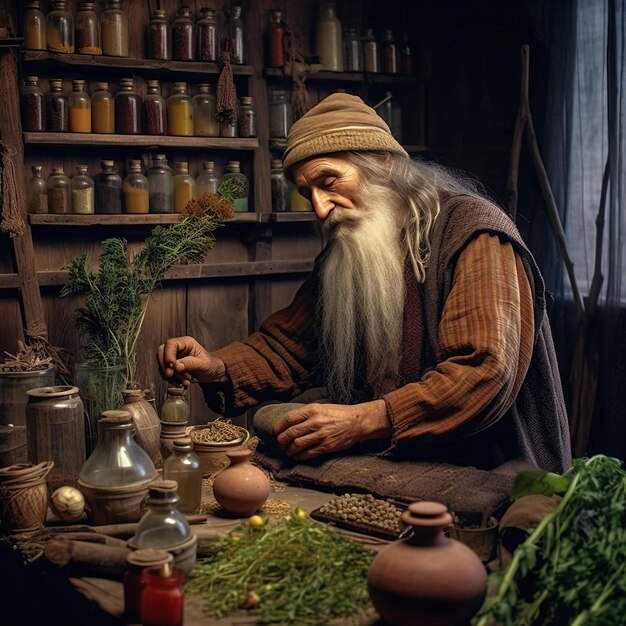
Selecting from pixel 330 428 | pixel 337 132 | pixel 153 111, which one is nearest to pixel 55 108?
pixel 153 111

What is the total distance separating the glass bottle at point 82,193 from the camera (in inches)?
142

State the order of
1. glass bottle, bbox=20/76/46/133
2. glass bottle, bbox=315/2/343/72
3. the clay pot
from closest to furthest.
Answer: the clay pot → glass bottle, bbox=20/76/46/133 → glass bottle, bbox=315/2/343/72

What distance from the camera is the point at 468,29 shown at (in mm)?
4473

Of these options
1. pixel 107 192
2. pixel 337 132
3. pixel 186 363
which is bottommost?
pixel 186 363

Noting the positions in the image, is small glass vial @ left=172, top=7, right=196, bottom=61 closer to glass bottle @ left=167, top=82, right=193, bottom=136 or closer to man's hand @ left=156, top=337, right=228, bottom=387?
glass bottle @ left=167, top=82, right=193, bottom=136

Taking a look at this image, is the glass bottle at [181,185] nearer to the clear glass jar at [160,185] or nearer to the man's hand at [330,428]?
the clear glass jar at [160,185]

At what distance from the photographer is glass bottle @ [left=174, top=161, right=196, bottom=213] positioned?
152 inches

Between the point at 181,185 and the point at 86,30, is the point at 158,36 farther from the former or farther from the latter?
the point at 181,185

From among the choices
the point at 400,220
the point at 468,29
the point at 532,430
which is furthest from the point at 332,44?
the point at 532,430

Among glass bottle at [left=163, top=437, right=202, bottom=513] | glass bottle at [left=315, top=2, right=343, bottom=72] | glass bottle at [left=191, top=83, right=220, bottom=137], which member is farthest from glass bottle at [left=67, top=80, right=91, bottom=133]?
glass bottle at [left=163, top=437, right=202, bottom=513]

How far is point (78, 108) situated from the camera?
3.60m

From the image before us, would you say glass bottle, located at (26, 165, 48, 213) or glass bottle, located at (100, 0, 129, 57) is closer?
glass bottle, located at (26, 165, 48, 213)

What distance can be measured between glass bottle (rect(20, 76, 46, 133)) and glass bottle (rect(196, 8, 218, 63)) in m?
0.72

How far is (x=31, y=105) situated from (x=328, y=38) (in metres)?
1.44
